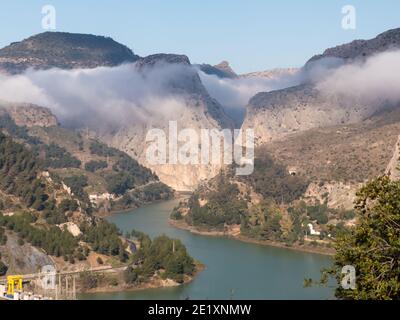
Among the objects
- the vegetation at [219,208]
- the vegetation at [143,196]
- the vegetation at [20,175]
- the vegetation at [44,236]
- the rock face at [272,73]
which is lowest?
the vegetation at [143,196]

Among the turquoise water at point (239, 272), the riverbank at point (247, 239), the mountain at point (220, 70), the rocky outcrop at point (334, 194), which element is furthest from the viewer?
the mountain at point (220, 70)

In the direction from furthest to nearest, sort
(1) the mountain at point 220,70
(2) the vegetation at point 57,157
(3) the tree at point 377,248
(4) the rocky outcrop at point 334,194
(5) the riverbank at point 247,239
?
(1) the mountain at point 220,70, (2) the vegetation at point 57,157, (4) the rocky outcrop at point 334,194, (5) the riverbank at point 247,239, (3) the tree at point 377,248

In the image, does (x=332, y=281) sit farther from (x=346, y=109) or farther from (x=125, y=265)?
(x=346, y=109)

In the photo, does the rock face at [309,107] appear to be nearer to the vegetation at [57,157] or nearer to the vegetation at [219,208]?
the vegetation at [57,157]

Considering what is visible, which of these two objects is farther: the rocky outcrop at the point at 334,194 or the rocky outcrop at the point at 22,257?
the rocky outcrop at the point at 334,194

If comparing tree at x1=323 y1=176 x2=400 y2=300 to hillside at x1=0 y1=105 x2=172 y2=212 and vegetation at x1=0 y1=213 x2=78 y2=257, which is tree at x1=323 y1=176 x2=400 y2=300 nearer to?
vegetation at x1=0 y1=213 x2=78 y2=257

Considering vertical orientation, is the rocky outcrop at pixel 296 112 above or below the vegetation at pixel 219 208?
above

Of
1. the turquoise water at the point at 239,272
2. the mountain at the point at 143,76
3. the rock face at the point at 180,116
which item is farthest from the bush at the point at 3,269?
the rock face at the point at 180,116
